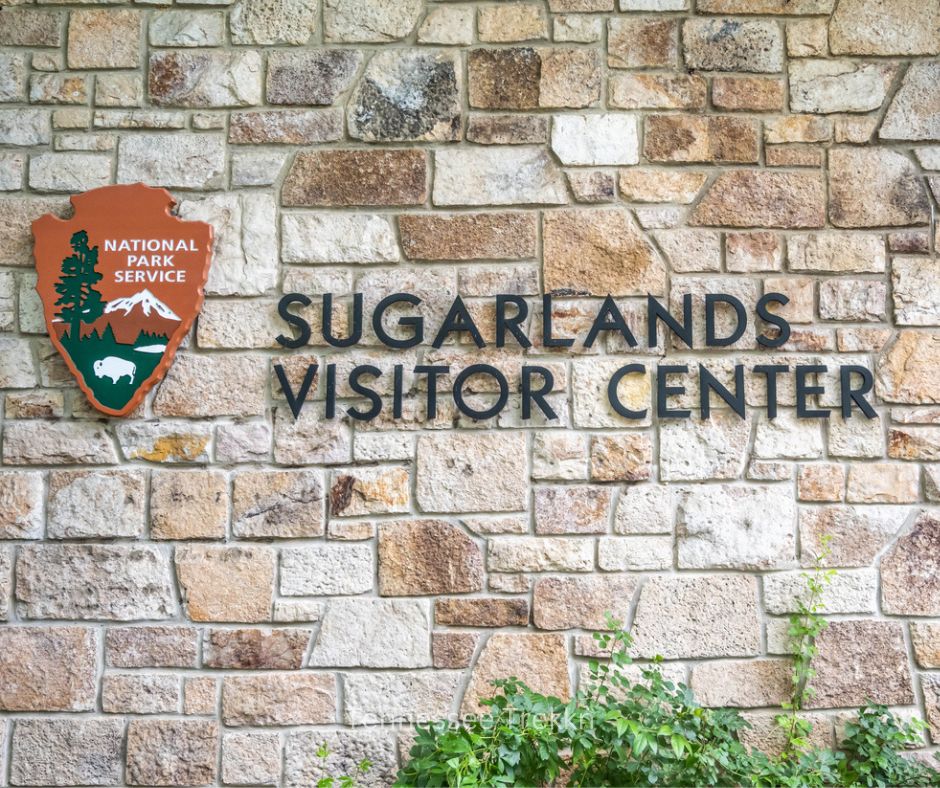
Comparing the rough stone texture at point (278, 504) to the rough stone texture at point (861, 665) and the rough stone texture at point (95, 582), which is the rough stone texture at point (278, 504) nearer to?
the rough stone texture at point (95, 582)

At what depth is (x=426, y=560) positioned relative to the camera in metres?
2.91

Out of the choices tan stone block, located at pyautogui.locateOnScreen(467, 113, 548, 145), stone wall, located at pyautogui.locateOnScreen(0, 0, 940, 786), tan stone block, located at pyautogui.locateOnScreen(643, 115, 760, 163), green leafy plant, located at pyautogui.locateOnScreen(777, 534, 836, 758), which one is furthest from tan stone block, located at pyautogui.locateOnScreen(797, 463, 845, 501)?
tan stone block, located at pyautogui.locateOnScreen(467, 113, 548, 145)

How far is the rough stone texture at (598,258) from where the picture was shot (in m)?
3.03

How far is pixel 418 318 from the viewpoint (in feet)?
9.84

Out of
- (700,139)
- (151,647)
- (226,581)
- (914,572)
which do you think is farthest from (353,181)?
(914,572)

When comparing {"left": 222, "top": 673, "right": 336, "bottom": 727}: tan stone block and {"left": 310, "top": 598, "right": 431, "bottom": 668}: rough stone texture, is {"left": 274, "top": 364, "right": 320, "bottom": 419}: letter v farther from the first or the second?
{"left": 222, "top": 673, "right": 336, "bottom": 727}: tan stone block

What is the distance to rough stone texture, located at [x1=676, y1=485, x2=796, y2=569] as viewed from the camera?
2.92 metres

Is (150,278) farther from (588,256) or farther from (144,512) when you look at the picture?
(588,256)

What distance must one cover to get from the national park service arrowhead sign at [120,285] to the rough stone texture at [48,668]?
2.59ft

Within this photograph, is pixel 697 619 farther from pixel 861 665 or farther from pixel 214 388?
pixel 214 388

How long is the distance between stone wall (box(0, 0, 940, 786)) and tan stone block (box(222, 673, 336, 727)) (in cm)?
1

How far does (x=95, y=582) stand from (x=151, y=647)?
0.98 ft

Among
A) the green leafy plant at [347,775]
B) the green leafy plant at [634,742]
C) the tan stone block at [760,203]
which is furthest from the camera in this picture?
the tan stone block at [760,203]

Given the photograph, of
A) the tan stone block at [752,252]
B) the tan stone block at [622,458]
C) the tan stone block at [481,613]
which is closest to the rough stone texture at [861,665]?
the tan stone block at [622,458]
